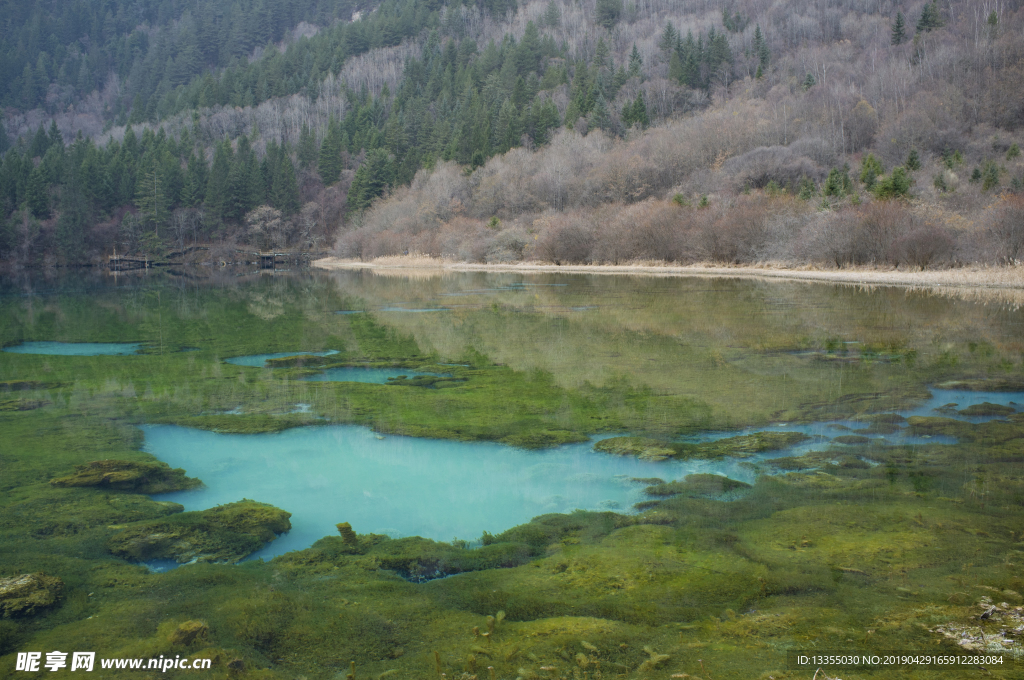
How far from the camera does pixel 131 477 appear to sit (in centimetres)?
635

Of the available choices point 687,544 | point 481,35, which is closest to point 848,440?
point 687,544

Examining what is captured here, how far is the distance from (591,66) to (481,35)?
48051 mm

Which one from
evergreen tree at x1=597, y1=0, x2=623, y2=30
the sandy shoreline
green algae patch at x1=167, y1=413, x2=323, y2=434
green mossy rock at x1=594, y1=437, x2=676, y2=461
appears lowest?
the sandy shoreline

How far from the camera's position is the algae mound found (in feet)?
22.7

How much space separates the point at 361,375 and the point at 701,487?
6941 millimetres

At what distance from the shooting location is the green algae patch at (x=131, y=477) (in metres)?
6.18

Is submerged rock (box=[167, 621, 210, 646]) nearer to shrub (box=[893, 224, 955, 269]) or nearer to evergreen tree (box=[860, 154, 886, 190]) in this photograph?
shrub (box=[893, 224, 955, 269])

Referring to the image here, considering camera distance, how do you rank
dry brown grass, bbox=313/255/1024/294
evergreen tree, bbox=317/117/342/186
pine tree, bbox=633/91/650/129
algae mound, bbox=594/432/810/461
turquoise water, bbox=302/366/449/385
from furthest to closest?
evergreen tree, bbox=317/117/342/186 → pine tree, bbox=633/91/650/129 → dry brown grass, bbox=313/255/1024/294 → turquoise water, bbox=302/366/449/385 → algae mound, bbox=594/432/810/461

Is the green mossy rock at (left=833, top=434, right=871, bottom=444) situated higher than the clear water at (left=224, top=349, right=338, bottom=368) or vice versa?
the clear water at (left=224, top=349, right=338, bottom=368)

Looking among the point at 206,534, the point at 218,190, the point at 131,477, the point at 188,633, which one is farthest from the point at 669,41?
the point at 188,633

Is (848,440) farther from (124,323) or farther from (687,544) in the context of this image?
(124,323)

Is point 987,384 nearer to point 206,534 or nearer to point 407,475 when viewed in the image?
point 407,475

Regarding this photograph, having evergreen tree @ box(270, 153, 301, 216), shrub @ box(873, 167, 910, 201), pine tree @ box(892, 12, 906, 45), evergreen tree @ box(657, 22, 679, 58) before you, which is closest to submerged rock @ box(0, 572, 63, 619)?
shrub @ box(873, 167, 910, 201)

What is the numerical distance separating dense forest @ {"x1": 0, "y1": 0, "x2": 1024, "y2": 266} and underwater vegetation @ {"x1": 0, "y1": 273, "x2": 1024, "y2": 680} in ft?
82.8
